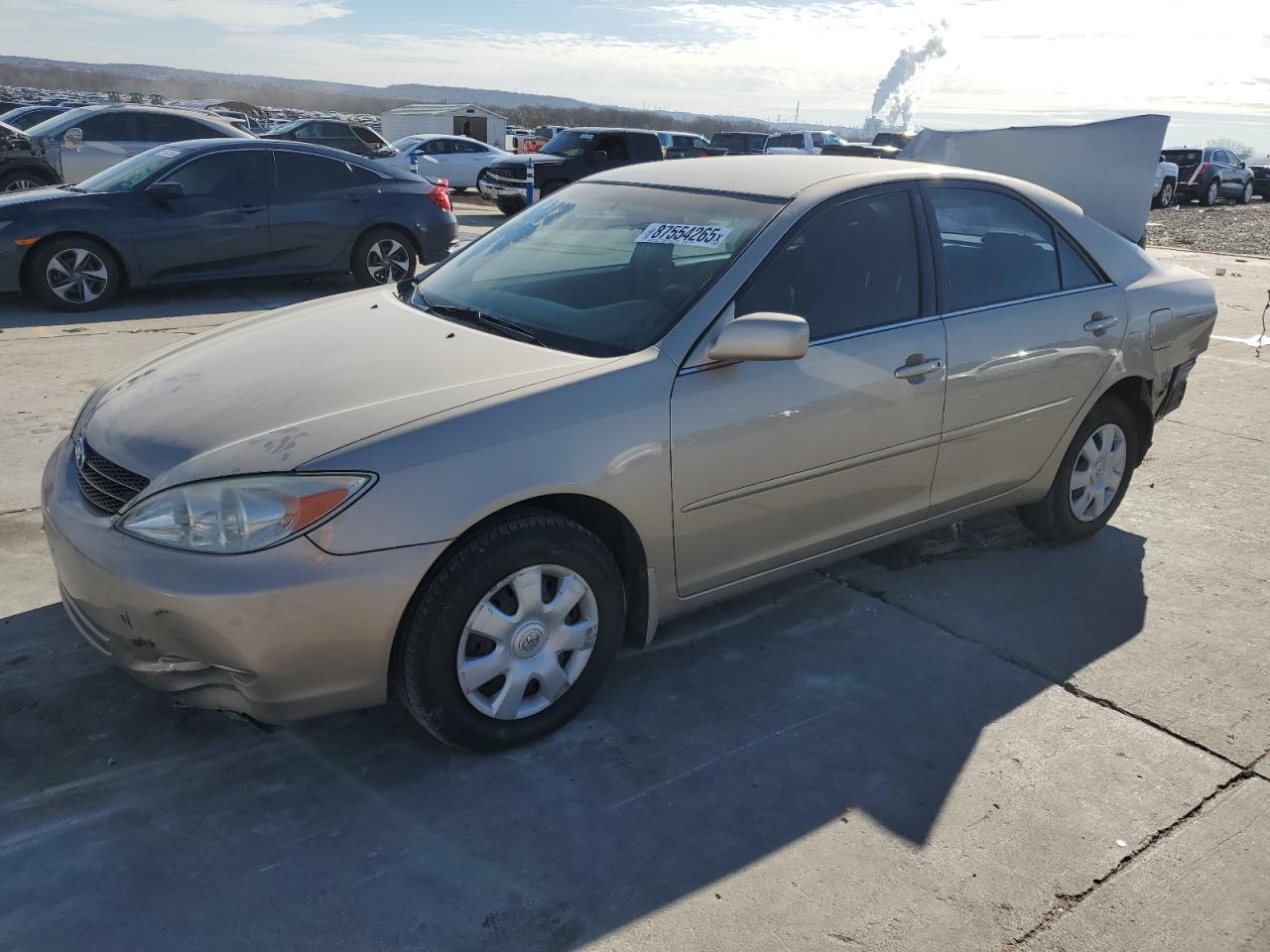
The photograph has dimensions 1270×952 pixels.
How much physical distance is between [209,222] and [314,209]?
3.20 ft

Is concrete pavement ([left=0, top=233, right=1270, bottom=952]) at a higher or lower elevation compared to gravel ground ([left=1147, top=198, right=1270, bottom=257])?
higher

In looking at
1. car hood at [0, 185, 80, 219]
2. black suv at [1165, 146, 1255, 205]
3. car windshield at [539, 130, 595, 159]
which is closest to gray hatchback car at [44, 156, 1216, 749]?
car hood at [0, 185, 80, 219]

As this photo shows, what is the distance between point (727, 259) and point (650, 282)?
0.27 m

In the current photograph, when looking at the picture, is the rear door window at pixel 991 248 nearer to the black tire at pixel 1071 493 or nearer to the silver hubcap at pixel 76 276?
the black tire at pixel 1071 493

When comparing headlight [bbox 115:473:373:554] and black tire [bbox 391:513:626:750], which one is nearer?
headlight [bbox 115:473:373:554]

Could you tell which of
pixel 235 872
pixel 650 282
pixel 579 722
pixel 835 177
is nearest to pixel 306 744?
pixel 235 872

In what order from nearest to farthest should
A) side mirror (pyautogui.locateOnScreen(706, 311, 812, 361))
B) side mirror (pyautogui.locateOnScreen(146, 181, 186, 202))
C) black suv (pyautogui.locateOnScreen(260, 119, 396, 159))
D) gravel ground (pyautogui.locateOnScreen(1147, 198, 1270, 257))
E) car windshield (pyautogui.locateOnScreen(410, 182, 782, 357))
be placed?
side mirror (pyautogui.locateOnScreen(706, 311, 812, 361)), car windshield (pyautogui.locateOnScreen(410, 182, 782, 357)), side mirror (pyautogui.locateOnScreen(146, 181, 186, 202)), gravel ground (pyautogui.locateOnScreen(1147, 198, 1270, 257)), black suv (pyautogui.locateOnScreen(260, 119, 396, 159))

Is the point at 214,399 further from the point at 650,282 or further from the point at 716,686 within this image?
the point at 716,686

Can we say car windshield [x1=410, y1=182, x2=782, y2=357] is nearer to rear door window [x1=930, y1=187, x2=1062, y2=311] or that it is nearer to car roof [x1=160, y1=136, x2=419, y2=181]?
rear door window [x1=930, y1=187, x2=1062, y2=311]

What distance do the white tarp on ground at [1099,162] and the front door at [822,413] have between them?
10.0 feet

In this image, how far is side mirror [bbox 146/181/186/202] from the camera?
867cm

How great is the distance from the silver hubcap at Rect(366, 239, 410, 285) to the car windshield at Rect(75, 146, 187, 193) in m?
1.88

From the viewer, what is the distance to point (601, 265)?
3.66 m

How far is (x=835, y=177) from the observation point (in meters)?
3.66
